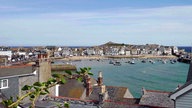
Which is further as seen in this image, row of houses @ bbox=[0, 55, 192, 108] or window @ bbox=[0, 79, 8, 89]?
window @ bbox=[0, 79, 8, 89]

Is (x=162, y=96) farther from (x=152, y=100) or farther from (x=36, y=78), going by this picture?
(x=36, y=78)

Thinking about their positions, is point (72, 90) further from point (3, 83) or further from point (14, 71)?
point (3, 83)

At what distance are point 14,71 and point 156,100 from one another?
981 centimetres

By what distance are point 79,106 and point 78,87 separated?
502 inches

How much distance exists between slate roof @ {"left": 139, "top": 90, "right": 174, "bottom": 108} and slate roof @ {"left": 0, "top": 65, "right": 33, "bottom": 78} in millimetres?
8115

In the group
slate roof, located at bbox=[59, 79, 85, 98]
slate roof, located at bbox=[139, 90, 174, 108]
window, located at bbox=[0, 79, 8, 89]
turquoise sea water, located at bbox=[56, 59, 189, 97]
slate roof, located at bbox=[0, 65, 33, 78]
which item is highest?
slate roof, located at bbox=[0, 65, 33, 78]

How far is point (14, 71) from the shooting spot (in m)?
24.1

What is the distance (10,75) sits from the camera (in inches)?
935

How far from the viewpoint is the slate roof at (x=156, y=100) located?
22.5m

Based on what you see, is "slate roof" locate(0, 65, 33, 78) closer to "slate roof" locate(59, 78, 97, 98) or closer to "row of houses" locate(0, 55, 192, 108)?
"row of houses" locate(0, 55, 192, 108)

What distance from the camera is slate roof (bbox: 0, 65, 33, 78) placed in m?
23.8

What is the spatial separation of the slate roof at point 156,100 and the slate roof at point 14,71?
811cm

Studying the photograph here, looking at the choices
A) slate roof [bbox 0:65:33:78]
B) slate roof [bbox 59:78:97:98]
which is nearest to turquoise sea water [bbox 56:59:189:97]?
slate roof [bbox 59:78:97:98]

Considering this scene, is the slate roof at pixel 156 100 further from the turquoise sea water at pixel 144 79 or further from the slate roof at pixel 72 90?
the turquoise sea water at pixel 144 79
